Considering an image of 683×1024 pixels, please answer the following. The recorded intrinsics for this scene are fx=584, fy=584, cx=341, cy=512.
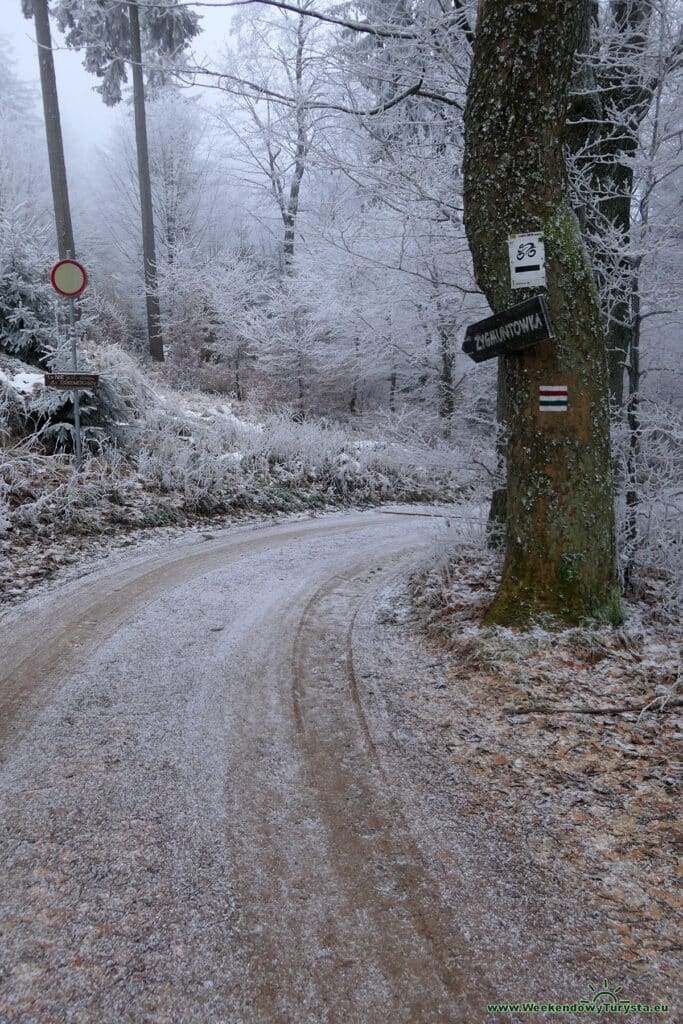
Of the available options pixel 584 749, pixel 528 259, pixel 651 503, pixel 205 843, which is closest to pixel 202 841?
pixel 205 843

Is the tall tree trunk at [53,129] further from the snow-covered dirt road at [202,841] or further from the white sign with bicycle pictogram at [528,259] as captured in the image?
the white sign with bicycle pictogram at [528,259]

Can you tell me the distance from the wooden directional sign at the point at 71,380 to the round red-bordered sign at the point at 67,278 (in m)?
1.13

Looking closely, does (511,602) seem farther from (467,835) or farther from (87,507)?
(87,507)

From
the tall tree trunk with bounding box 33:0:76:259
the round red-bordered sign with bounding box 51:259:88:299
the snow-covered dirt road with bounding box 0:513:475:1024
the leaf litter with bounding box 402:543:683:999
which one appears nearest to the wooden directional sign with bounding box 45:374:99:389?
the round red-bordered sign with bounding box 51:259:88:299

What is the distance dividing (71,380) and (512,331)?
615cm

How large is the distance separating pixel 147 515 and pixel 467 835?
6626mm

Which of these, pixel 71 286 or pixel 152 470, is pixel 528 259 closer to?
pixel 71 286

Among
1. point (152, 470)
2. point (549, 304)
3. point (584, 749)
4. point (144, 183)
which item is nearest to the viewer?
point (584, 749)

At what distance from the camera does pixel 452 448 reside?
6.46 metres

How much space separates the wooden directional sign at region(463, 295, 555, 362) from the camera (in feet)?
12.2

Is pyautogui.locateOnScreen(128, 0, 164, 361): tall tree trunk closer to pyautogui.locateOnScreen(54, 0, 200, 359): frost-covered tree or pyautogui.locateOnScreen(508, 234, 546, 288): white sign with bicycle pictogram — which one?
pyautogui.locateOnScreen(54, 0, 200, 359): frost-covered tree

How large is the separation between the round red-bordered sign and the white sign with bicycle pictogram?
6.17 m

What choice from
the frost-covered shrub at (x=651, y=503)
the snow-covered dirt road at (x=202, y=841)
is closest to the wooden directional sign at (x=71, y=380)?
the snow-covered dirt road at (x=202, y=841)

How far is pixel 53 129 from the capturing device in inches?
617
